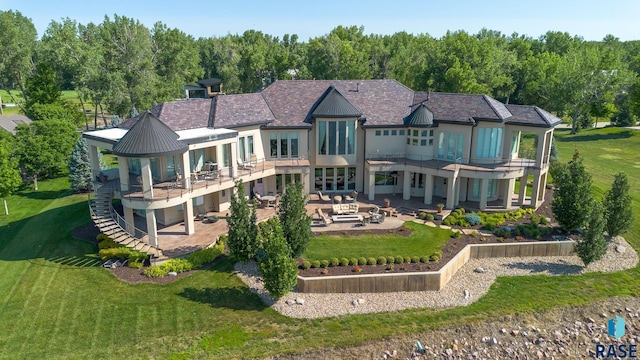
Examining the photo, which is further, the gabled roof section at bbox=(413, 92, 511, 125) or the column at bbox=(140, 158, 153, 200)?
the gabled roof section at bbox=(413, 92, 511, 125)

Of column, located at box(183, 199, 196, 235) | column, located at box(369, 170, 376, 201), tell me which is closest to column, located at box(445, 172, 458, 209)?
column, located at box(369, 170, 376, 201)

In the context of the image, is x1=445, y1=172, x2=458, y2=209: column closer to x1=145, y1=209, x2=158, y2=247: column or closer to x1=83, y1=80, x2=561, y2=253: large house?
x1=83, y1=80, x2=561, y2=253: large house

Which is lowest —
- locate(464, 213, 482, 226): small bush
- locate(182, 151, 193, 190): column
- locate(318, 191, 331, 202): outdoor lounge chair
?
locate(464, 213, 482, 226): small bush

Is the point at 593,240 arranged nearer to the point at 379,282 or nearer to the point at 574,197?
the point at 574,197

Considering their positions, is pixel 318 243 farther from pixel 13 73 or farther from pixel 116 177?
pixel 13 73

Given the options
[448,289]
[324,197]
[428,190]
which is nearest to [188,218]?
[324,197]

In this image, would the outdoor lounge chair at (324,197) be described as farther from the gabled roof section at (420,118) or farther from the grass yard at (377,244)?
the gabled roof section at (420,118)

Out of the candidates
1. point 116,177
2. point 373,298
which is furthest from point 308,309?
point 116,177
